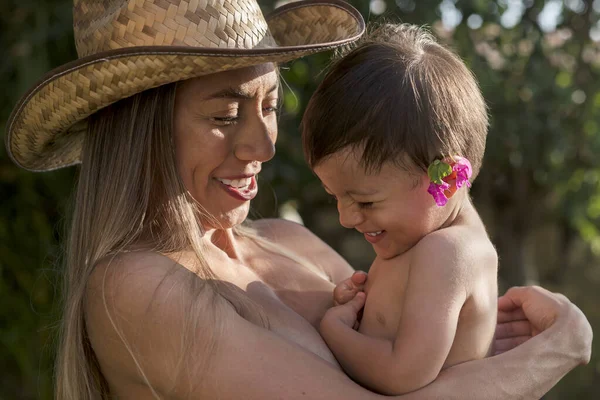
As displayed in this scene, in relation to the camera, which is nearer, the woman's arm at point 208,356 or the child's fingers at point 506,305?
the woman's arm at point 208,356

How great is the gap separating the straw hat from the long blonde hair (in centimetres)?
9

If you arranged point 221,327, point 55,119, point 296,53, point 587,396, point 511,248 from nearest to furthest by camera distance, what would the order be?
point 221,327 → point 296,53 → point 55,119 → point 511,248 → point 587,396

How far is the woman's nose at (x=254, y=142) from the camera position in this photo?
7.36ft

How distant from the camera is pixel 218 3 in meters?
2.16

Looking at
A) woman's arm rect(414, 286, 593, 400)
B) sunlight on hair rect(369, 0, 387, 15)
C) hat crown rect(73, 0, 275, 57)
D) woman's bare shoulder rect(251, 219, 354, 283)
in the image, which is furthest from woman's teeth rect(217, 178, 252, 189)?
sunlight on hair rect(369, 0, 387, 15)

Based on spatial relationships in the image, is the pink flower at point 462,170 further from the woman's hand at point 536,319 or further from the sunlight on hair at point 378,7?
the sunlight on hair at point 378,7

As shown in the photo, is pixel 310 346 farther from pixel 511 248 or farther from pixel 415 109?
pixel 511 248

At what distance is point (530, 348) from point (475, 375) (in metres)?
0.21

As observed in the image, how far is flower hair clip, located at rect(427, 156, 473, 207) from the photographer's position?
2021mm

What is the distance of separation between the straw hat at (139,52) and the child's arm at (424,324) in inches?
23.3

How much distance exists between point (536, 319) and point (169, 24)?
4.02 feet

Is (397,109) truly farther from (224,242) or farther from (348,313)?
(224,242)

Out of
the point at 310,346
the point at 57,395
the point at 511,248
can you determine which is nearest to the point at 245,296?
the point at 310,346

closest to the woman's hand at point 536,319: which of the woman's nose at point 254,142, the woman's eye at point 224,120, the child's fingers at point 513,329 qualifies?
the child's fingers at point 513,329
